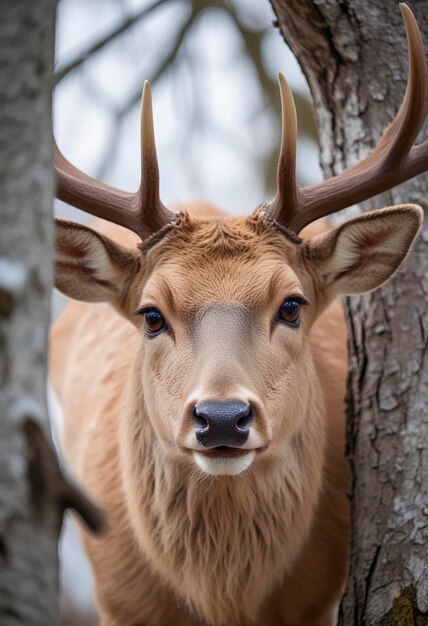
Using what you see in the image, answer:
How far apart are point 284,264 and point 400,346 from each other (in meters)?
0.73

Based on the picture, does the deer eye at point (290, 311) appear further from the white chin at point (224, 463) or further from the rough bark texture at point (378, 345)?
the white chin at point (224, 463)

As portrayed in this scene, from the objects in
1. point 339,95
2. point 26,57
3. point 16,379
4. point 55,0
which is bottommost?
point 16,379

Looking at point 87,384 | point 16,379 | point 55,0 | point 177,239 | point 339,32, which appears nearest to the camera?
point 16,379

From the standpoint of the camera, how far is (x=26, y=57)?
8.04ft

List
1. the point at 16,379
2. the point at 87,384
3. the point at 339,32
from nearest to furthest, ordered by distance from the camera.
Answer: the point at 16,379 < the point at 339,32 < the point at 87,384

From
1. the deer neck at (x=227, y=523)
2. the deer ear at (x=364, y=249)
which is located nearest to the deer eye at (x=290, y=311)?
the deer ear at (x=364, y=249)

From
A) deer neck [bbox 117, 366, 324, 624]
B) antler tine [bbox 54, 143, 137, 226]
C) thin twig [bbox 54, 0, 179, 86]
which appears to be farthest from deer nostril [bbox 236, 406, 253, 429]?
thin twig [bbox 54, 0, 179, 86]

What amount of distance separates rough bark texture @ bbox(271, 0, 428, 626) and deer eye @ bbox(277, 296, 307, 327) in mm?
558

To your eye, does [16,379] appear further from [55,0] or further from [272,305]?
[272,305]

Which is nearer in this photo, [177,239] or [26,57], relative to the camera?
[26,57]

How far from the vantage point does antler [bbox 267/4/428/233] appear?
4324mm

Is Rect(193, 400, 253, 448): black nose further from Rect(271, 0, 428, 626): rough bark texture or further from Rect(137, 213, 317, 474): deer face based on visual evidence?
Rect(271, 0, 428, 626): rough bark texture

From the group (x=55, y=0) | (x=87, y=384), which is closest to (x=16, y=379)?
(x=55, y=0)

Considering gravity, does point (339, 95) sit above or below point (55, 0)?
above
